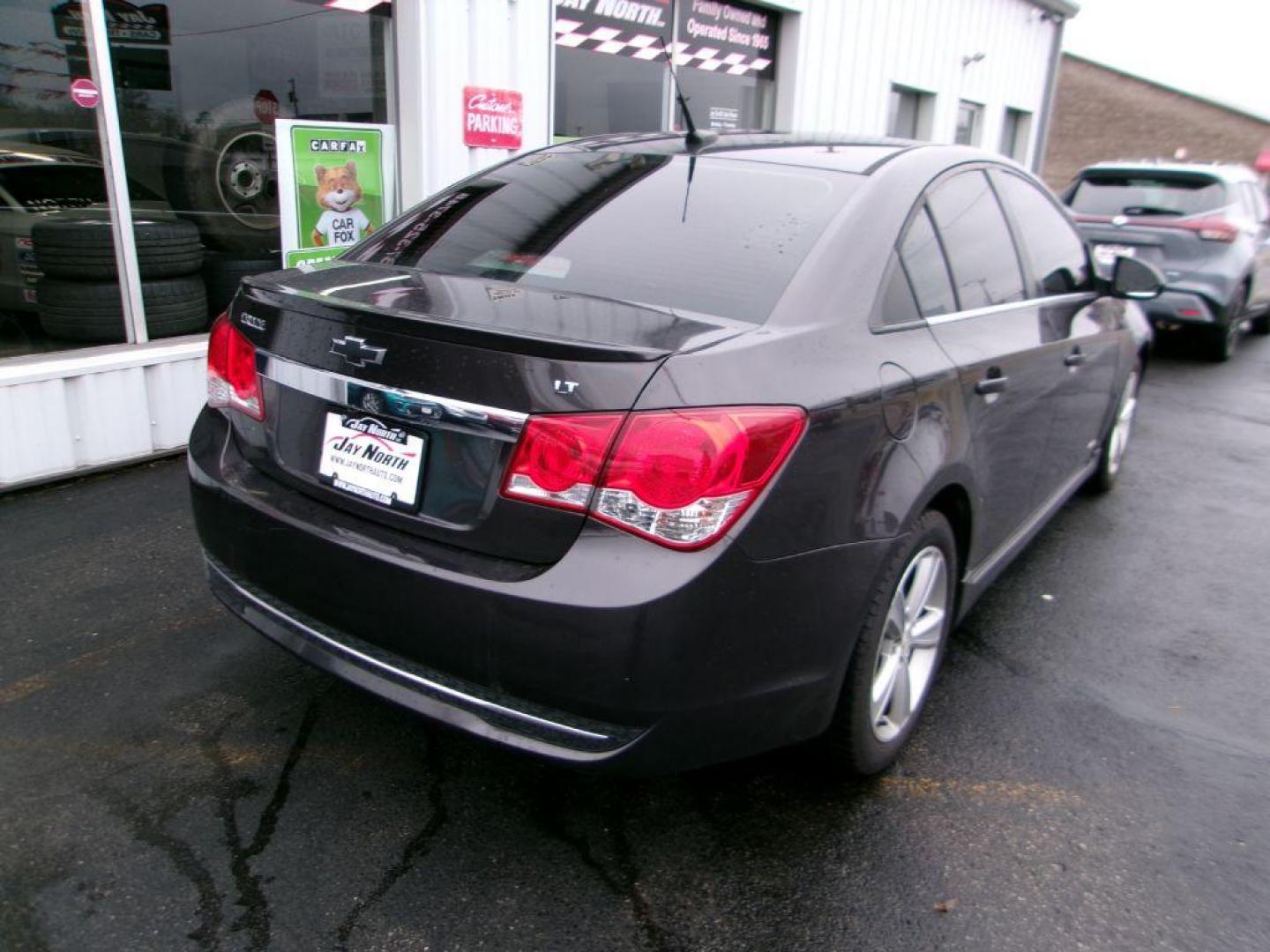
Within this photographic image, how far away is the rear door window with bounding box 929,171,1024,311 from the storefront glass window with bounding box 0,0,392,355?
395cm

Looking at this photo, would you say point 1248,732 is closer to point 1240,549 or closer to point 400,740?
point 1240,549

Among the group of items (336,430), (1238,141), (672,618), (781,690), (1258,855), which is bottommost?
(1258,855)

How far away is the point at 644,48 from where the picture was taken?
25.6ft

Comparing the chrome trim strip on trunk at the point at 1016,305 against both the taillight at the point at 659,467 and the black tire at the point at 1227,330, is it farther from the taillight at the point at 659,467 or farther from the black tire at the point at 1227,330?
the black tire at the point at 1227,330

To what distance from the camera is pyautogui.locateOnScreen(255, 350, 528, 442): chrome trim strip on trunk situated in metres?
1.92

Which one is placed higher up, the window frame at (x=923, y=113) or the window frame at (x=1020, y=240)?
the window frame at (x=923, y=113)

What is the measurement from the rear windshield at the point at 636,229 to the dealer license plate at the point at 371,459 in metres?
0.54

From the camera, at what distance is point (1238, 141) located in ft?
88.5

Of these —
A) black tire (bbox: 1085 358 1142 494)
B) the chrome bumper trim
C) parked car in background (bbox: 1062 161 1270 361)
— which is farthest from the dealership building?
black tire (bbox: 1085 358 1142 494)

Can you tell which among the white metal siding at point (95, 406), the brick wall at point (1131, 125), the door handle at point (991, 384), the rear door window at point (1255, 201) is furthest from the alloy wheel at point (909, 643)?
the brick wall at point (1131, 125)

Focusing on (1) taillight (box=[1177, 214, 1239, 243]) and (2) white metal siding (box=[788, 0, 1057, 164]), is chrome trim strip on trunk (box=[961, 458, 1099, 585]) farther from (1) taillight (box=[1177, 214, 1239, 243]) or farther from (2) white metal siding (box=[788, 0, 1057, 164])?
(2) white metal siding (box=[788, 0, 1057, 164])

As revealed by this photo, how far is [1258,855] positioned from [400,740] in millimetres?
2203

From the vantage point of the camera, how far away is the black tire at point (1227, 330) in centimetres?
853

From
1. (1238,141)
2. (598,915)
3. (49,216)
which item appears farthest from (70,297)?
(1238,141)
